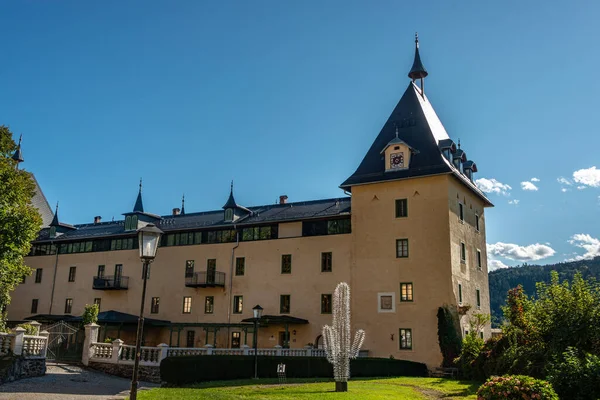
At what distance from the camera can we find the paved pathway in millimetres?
19078

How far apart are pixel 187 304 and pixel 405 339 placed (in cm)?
1649

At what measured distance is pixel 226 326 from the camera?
38438 millimetres

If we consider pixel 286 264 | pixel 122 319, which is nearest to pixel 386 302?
pixel 286 264

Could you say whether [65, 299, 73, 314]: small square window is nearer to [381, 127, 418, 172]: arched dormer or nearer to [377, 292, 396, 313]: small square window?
[377, 292, 396, 313]: small square window

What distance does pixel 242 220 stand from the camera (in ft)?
139

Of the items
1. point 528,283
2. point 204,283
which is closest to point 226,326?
point 204,283

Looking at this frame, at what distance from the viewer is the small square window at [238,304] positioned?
4069 centimetres

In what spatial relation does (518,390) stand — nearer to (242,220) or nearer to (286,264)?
(286,264)

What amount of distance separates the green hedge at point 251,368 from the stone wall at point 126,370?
12.4 ft

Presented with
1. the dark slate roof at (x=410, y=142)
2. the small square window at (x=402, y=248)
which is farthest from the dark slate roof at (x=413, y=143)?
the small square window at (x=402, y=248)

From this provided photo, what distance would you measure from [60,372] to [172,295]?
55.6 ft

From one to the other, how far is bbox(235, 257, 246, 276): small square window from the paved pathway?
46.7 ft

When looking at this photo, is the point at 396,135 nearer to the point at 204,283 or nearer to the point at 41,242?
the point at 204,283

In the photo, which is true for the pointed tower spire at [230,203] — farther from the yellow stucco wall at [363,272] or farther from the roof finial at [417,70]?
the roof finial at [417,70]
